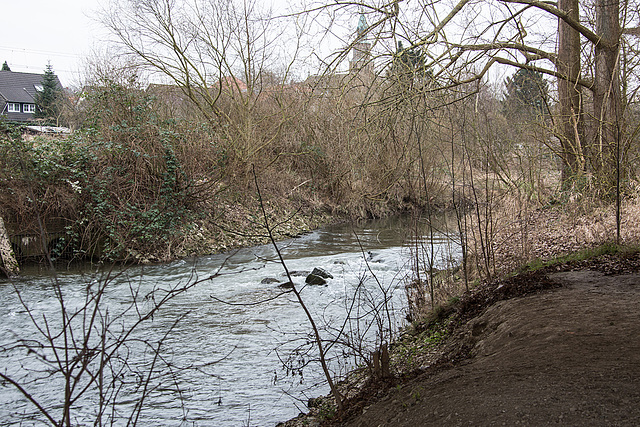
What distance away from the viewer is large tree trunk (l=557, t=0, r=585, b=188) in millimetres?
10352

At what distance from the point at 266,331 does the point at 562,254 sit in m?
4.97

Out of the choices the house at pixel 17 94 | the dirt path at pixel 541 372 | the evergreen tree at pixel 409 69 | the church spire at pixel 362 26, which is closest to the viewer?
the dirt path at pixel 541 372

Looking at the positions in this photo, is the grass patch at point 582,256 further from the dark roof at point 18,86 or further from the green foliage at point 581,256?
the dark roof at point 18,86

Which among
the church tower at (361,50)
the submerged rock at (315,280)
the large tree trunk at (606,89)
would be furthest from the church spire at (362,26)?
the submerged rock at (315,280)

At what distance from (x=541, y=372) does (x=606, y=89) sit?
8.64 meters

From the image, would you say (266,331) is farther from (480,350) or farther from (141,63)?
(141,63)

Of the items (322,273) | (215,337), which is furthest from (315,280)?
(215,337)

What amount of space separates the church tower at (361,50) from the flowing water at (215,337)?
3046 millimetres

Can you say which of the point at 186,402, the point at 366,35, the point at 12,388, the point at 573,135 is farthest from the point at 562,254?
the point at 12,388

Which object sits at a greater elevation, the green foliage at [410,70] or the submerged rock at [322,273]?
the green foliage at [410,70]

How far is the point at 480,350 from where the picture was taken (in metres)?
4.75

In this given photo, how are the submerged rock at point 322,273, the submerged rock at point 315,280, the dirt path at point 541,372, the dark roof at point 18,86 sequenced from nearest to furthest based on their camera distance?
the dirt path at point 541,372
the submerged rock at point 315,280
the submerged rock at point 322,273
the dark roof at point 18,86

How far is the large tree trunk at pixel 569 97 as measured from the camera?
1035 cm

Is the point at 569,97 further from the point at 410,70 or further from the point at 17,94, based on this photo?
the point at 17,94
